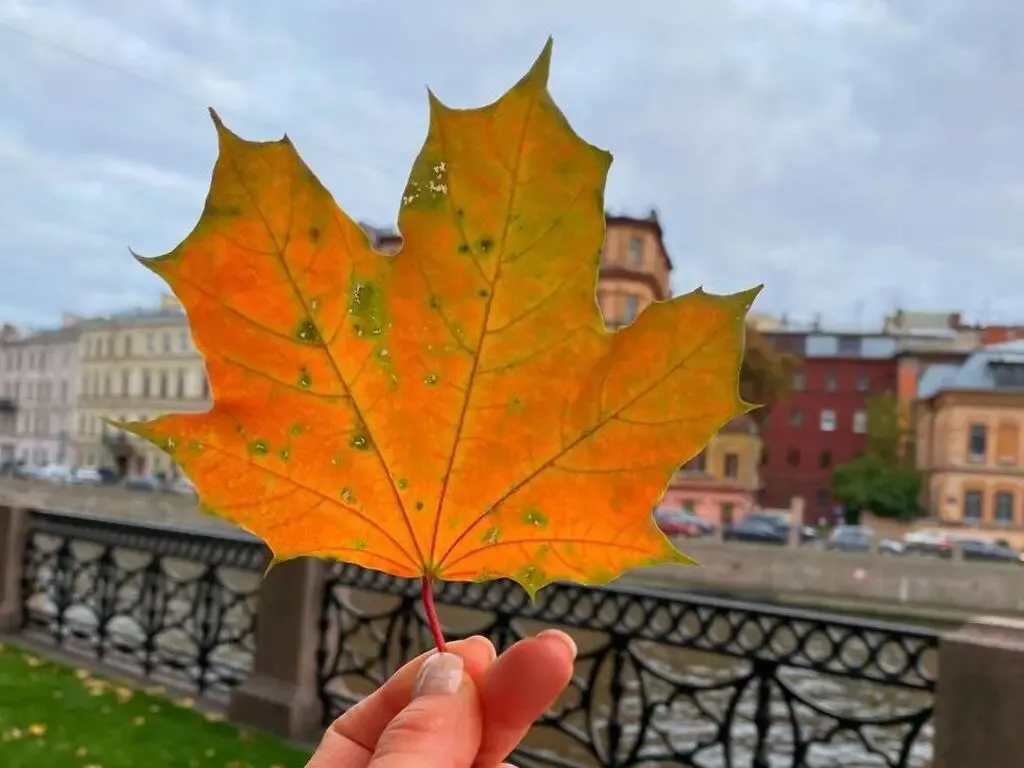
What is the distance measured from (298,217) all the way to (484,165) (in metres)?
0.17

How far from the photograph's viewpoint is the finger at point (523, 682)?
33.7 inches

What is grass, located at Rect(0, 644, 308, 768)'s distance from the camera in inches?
195

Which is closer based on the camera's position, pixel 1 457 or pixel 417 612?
pixel 417 612

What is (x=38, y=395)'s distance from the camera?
153 ft

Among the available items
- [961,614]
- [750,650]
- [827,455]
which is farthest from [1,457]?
[750,650]

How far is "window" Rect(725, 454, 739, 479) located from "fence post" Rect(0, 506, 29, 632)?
118 feet

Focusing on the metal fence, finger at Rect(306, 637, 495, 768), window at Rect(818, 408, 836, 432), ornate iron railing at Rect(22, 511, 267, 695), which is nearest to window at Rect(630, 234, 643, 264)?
the metal fence

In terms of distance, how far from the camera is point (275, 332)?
2.76 ft

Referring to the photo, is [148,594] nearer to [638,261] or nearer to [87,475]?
[638,261]

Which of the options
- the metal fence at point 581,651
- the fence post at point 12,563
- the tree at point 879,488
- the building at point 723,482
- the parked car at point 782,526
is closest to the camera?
the metal fence at point 581,651

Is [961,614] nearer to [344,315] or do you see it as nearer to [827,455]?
[344,315]

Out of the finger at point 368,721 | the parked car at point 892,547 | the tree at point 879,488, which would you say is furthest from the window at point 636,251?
the tree at point 879,488

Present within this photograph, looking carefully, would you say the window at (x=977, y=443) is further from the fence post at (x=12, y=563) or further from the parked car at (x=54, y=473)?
the fence post at (x=12, y=563)

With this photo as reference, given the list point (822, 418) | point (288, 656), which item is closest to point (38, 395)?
point (822, 418)
